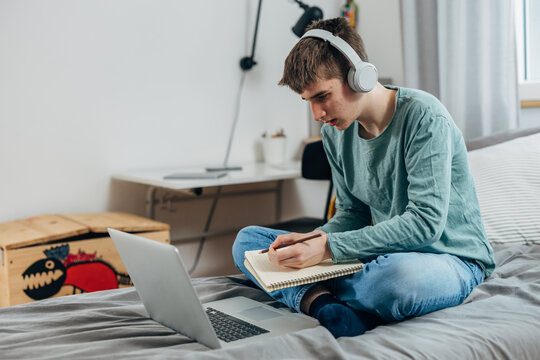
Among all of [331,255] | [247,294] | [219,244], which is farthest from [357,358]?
[219,244]

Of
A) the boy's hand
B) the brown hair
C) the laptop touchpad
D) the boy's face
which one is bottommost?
the laptop touchpad

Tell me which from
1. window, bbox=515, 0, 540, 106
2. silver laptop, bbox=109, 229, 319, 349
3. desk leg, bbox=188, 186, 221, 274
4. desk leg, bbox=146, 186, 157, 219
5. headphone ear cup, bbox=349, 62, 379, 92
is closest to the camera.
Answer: silver laptop, bbox=109, 229, 319, 349

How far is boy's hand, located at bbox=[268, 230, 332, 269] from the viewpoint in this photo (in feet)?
3.64

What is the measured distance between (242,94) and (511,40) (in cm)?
126

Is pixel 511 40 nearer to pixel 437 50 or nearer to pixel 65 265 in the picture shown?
pixel 437 50

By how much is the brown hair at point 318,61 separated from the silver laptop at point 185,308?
0.47 meters

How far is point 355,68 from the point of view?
1.17 meters

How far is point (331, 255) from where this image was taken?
3.78 feet

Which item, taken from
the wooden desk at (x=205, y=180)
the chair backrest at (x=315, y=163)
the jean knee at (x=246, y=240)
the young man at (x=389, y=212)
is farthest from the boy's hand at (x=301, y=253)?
the chair backrest at (x=315, y=163)

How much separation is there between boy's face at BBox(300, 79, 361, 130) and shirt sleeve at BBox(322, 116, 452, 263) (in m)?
0.16

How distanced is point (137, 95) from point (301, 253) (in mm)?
1644

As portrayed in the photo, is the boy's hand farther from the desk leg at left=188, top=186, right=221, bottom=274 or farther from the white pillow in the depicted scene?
the desk leg at left=188, top=186, right=221, bottom=274

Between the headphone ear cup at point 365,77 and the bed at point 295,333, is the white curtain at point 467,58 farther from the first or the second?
the headphone ear cup at point 365,77

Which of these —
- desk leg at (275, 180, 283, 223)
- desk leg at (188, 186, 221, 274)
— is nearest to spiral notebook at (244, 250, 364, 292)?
desk leg at (188, 186, 221, 274)
